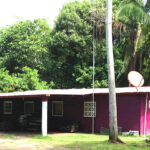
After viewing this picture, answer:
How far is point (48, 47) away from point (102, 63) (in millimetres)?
5573

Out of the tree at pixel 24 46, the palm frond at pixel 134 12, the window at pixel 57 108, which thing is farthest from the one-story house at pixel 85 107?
the tree at pixel 24 46

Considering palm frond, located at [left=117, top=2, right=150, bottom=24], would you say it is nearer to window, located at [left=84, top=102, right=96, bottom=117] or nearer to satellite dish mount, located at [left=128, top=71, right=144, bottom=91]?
satellite dish mount, located at [left=128, top=71, right=144, bottom=91]

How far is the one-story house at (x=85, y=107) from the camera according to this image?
15125 mm

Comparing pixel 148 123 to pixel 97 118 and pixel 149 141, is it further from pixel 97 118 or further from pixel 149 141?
pixel 149 141

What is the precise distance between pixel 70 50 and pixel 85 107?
8.81 meters

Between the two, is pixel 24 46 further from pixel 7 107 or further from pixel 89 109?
pixel 89 109

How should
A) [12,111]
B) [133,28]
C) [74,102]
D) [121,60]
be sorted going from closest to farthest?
[74,102] → [12,111] → [133,28] → [121,60]

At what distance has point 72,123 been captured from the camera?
1733 centimetres

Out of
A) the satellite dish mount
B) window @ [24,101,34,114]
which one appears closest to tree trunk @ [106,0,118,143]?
the satellite dish mount

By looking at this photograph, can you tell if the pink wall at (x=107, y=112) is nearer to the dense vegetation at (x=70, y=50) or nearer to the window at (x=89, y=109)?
the window at (x=89, y=109)

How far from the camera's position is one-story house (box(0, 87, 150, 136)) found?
595 inches

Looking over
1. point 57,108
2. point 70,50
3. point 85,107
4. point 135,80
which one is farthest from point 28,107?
point 135,80

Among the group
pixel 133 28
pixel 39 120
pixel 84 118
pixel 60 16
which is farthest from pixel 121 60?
pixel 39 120

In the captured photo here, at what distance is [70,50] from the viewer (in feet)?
82.5
